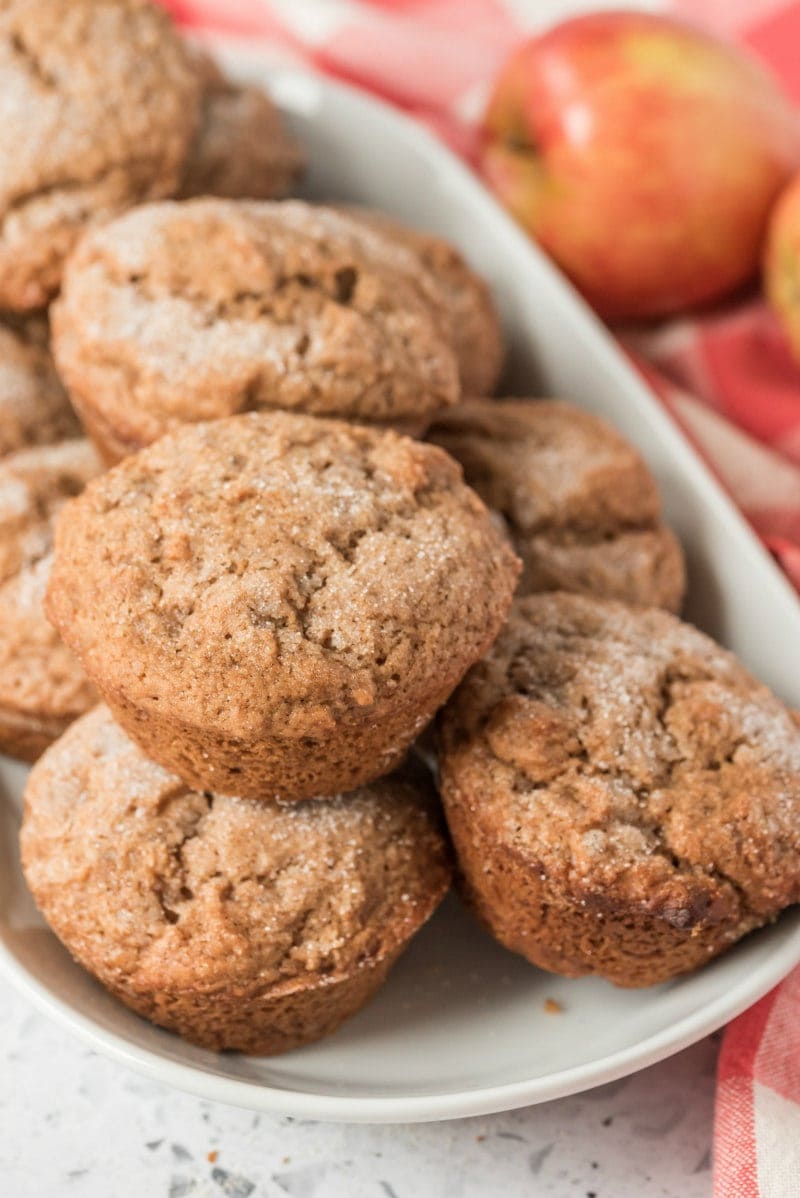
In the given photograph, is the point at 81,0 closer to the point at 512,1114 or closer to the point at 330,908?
the point at 330,908

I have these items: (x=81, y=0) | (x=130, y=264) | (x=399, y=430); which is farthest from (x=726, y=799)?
(x=81, y=0)

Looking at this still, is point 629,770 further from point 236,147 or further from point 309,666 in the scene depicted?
point 236,147

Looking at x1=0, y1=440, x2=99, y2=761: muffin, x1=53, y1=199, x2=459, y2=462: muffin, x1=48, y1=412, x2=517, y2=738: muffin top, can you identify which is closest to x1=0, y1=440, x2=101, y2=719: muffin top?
x1=0, y1=440, x2=99, y2=761: muffin

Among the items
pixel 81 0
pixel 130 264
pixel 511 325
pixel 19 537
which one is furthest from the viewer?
pixel 511 325

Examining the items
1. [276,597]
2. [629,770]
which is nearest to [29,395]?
[276,597]

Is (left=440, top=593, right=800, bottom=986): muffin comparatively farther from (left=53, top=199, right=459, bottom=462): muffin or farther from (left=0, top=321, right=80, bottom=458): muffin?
(left=0, top=321, right=80, bottom=458): muffin

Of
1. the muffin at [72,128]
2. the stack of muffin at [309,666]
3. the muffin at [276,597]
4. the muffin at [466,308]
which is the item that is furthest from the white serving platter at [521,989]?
the muffin at [72,128]
